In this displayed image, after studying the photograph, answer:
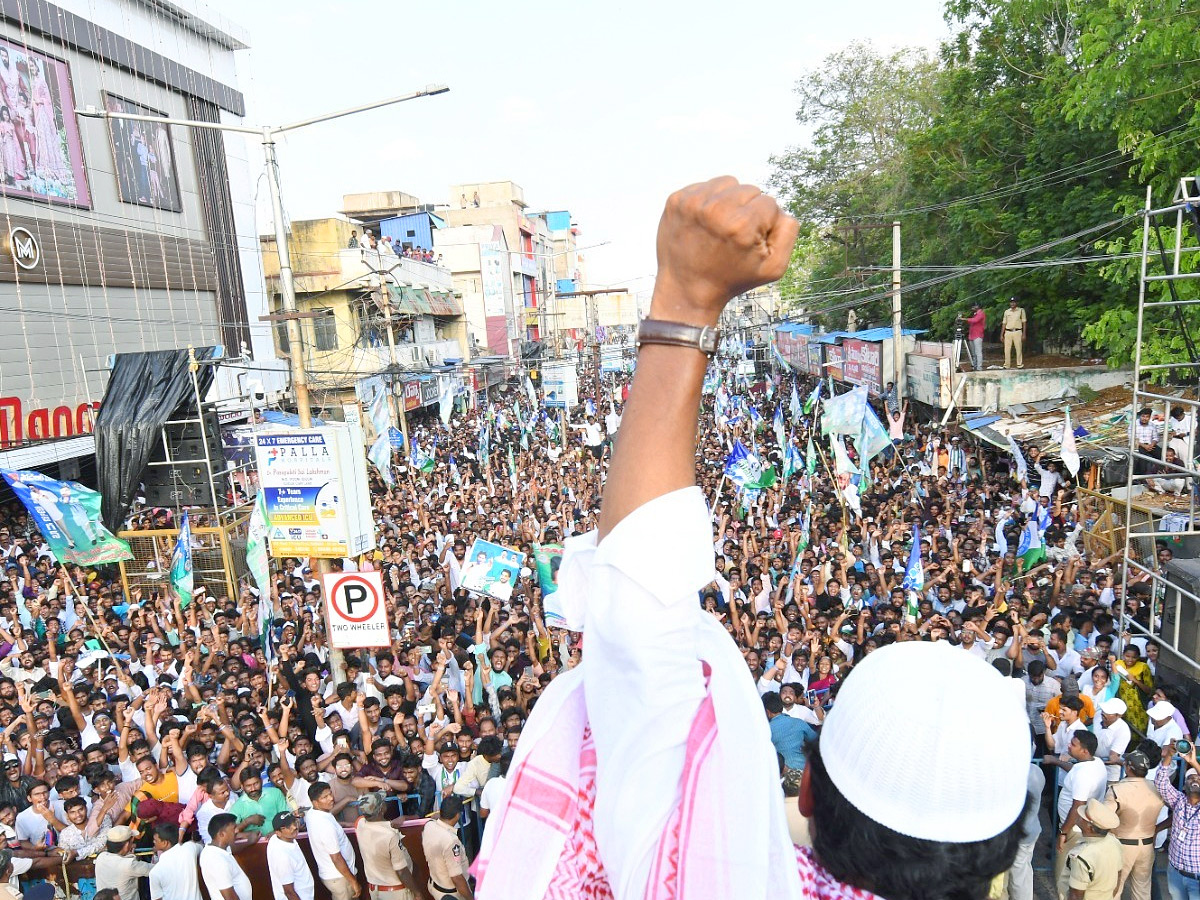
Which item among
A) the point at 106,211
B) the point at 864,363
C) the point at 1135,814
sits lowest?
the point at 1135,814

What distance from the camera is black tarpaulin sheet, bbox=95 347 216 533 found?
523 inches

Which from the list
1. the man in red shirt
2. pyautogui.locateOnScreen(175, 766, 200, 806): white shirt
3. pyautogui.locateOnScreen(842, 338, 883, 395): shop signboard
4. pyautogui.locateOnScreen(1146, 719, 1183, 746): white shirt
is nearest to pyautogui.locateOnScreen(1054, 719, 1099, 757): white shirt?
pyautogui.locateOnScreen(1146, 719, 1183, 746): white shirt

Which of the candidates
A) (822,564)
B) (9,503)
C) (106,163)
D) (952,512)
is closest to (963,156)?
(952,512)

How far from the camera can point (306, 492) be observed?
28.7ft

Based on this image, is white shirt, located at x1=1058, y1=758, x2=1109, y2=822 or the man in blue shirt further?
the man in blue shirt

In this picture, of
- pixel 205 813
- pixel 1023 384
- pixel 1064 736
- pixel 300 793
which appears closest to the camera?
pixel 205 813

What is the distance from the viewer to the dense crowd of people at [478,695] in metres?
4.92

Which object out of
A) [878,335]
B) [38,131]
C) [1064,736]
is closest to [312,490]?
[1064,736]

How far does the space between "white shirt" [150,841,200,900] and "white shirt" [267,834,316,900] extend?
0.42m

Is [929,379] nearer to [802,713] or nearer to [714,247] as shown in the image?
[802,713]

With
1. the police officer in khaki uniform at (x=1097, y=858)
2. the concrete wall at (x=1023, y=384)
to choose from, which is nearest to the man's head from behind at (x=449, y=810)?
the police officer in khaki uniform at (x=1097, y=858)

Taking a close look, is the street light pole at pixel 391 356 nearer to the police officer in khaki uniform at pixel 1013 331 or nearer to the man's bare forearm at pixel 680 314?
the police officer in khaki uniform at pixel 1013 331

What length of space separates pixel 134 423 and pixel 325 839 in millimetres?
10213

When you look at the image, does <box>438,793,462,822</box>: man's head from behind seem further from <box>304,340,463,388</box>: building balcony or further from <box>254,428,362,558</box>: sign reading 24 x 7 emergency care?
<box>304,340,463,388</box>: building balcony
